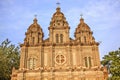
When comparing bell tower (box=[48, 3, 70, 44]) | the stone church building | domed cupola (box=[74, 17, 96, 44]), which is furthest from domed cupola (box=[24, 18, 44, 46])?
domed cupola (box=[74, 17, 96, 44])

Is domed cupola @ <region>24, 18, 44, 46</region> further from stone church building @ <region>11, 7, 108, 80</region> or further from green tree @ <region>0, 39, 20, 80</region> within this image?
green tree @ <region>0, 39, 20, 80</region>

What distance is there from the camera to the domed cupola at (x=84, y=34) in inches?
1457

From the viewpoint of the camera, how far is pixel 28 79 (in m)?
33.7

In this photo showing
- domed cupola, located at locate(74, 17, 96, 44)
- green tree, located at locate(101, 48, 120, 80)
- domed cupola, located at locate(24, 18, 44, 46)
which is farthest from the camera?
domed cupola, located at locate(74, 17, 96, 44)

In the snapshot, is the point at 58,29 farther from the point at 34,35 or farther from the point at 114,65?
the point at 114,65

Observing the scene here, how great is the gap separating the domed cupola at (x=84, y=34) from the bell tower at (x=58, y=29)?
186 centimetres

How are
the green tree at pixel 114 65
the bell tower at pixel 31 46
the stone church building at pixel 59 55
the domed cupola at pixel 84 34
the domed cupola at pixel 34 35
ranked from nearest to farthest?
the green tree at pixel 114 65 < the stone church building at pixel 59 55 < the bell tower at pixel 31 46 < the domed cupola at pixel 34 35 < the domed cupola at pixel 84 34

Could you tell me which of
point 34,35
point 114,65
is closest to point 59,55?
point 34,35

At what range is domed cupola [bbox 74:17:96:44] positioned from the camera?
37000mm

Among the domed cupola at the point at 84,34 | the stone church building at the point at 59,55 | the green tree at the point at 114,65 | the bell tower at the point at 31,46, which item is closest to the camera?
the green tree at the point at 114,65

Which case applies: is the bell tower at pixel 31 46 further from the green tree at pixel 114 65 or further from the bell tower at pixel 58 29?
the green tree at pixel 114 65

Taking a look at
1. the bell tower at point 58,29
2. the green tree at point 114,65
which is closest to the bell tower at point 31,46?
the bell tower at point 58,29

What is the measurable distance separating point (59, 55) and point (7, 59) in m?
13.8

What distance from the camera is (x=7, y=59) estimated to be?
146 feet
